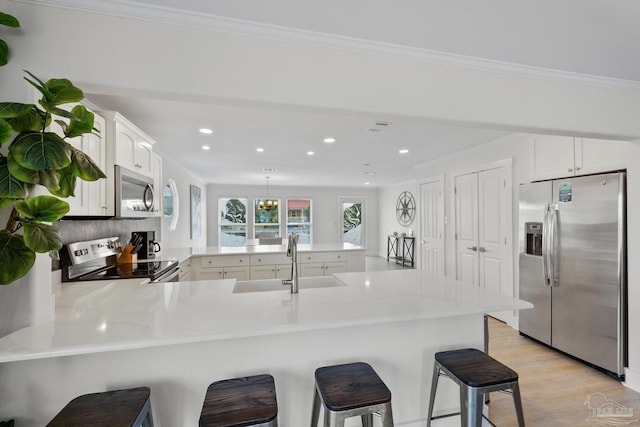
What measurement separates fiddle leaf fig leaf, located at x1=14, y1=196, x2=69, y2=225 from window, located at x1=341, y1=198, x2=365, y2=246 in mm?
8485

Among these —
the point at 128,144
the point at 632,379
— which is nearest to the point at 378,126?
the point at 128,144

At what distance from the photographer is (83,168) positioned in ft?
3.62

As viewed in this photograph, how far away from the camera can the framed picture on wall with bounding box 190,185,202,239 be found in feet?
19.8

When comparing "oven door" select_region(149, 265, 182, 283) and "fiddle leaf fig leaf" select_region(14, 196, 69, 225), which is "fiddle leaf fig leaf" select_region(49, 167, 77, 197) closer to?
"fiddle leaf fig leaf" select_region(14, 196, 69, 225)

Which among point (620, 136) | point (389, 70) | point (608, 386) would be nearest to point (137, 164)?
point (389, 70)

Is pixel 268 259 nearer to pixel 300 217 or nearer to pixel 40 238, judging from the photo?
pixel 40 238

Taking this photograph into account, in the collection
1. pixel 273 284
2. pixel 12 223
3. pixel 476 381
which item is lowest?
pixel 476 381

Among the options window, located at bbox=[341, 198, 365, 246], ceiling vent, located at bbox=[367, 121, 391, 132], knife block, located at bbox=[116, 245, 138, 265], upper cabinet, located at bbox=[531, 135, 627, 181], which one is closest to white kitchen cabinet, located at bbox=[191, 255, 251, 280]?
knife block, located at bbox=[116, 245, 138, 265]

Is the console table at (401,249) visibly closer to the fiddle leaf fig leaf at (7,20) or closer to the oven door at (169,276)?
the oven door at (169,276)

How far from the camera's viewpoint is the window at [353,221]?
9398mm

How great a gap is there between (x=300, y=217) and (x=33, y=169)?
7964 mm

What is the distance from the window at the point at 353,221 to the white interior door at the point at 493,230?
5.62m

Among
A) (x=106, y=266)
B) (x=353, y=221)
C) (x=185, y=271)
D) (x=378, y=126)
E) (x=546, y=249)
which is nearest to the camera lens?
(x=106, y=266)

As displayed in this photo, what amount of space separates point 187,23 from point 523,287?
3.80 meters
